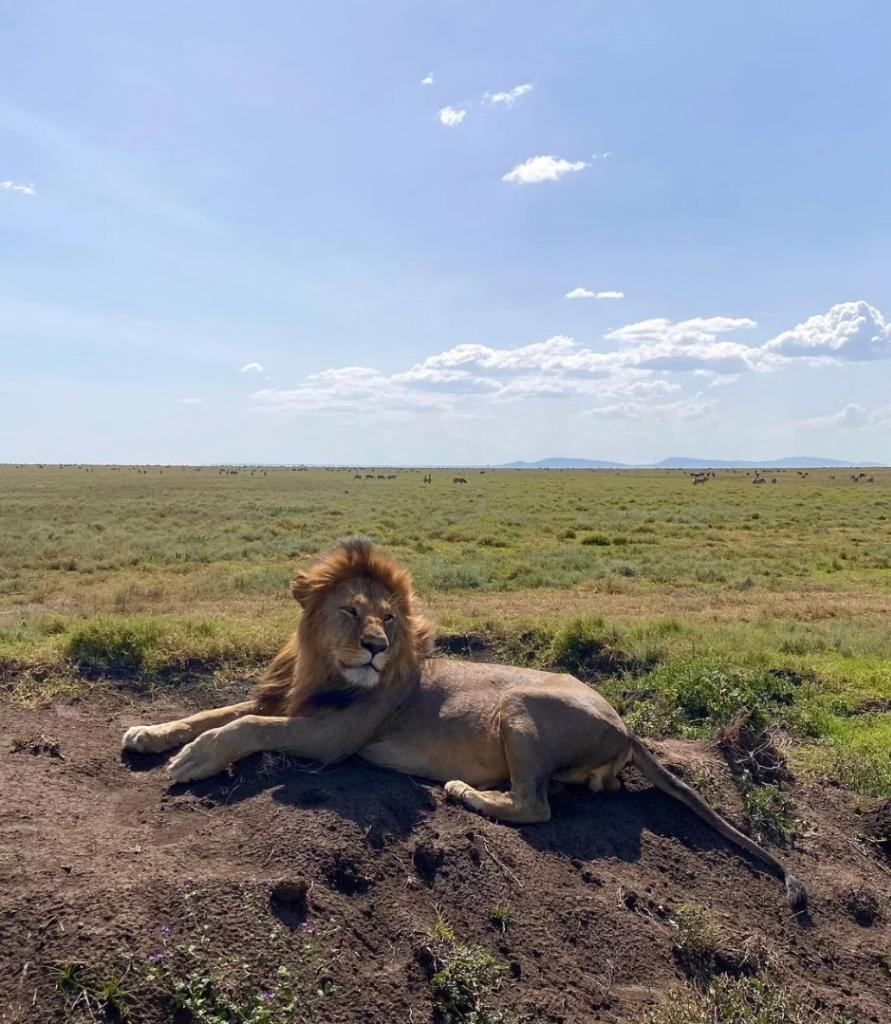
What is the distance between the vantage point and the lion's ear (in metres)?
5.74

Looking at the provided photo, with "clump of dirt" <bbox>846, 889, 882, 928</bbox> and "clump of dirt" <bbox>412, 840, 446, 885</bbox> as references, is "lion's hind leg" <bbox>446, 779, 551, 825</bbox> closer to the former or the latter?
"clump of dirt" <bbox>412, 840, 446, 885</bbox>

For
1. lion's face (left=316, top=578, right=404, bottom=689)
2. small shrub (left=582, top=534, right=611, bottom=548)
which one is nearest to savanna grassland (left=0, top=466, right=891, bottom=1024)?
lion's face (left=316, top=578, right=404, bottom=689)

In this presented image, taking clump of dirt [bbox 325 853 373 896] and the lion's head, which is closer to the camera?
clump of dirt [bbox 325 853 373 896]

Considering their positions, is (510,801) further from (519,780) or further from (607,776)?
(607,776)

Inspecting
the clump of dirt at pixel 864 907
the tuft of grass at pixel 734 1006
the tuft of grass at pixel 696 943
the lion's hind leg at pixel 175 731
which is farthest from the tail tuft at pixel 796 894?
the lion's hind leg at pixel 175 731

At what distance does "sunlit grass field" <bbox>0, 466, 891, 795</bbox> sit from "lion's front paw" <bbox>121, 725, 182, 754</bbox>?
6.60 feet

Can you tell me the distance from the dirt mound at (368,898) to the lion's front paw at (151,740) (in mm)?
96

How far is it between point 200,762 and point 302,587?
1.30 meters

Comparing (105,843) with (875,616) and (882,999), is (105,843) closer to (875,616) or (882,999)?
(882,999)

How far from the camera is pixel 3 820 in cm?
444

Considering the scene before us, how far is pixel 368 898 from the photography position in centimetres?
417

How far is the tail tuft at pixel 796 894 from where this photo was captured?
4.96 meters

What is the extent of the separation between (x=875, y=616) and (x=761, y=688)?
678cm

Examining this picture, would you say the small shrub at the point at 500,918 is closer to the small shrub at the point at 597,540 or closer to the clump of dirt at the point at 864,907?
the clump of dirt at the point at 864,907
